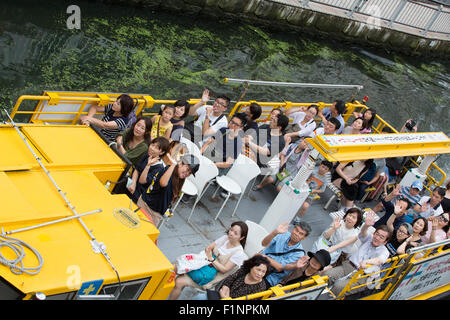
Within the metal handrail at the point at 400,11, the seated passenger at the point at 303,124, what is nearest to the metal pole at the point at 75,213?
the seated passenger at the point at 303,124

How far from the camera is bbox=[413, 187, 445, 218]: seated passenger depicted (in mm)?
8742

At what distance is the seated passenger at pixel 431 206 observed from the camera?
8742 mm

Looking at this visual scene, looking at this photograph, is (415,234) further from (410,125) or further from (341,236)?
(410,125)

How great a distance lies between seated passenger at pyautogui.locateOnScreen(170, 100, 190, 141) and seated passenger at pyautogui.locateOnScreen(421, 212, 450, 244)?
163 inches

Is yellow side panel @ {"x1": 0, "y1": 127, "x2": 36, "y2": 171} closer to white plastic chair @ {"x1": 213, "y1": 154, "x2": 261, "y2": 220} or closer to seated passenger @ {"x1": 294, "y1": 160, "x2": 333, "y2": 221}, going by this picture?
white plastic chair @ {"x1": 213, "y1": 154, "x2": 261, "y2": 220}

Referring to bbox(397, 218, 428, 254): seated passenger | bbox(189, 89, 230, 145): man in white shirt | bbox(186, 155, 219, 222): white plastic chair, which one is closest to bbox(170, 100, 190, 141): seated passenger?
bbox(189, 89, 230, 145): man in white shirt

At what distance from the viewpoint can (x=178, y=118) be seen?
314 inches

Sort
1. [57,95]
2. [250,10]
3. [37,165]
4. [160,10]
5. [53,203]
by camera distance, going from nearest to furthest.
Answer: [53,203] < [37,165] < [57,95] < [160,10] < [250,10]

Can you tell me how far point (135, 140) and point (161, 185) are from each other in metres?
1.04

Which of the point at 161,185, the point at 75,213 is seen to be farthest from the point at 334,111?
the point at 75,213
